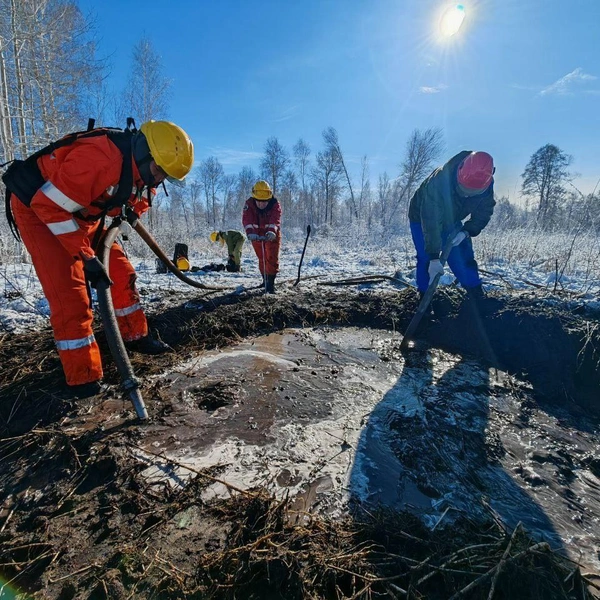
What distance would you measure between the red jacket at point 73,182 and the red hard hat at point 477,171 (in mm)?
3353

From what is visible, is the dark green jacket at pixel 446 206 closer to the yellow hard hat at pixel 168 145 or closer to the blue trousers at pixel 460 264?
the blue trousers at pixel 460 264

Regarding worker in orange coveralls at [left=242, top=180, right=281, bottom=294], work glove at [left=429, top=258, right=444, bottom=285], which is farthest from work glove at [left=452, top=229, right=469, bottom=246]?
worker in orange coveralls at [left=242, top=180, right=281, bottom=294]

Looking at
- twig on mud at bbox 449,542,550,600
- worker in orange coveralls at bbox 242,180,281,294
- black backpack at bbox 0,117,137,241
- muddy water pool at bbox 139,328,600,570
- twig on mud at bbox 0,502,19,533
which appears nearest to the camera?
twig on mud at bbox 449,542,550,600

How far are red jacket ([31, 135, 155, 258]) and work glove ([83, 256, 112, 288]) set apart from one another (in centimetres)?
5

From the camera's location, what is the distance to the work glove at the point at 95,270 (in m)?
2.21

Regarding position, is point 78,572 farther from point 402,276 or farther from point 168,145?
point 402,276

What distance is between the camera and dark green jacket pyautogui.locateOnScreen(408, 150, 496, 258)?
3.76 metres

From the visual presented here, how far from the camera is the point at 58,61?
378 inches

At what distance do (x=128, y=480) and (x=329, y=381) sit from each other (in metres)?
1.57

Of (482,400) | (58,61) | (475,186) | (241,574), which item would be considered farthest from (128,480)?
(58,61)

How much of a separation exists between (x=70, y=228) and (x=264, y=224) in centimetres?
390

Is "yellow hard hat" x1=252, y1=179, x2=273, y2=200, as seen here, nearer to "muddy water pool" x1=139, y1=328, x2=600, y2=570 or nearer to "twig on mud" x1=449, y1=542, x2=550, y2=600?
"muddy water pool" x1=139, y1=328, x2=600, y2=570

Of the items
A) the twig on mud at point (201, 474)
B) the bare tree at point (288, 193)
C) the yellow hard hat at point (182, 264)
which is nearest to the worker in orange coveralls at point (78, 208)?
the twig on mud at point (201, 474)

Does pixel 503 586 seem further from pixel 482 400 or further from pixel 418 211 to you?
pixel 418 211
